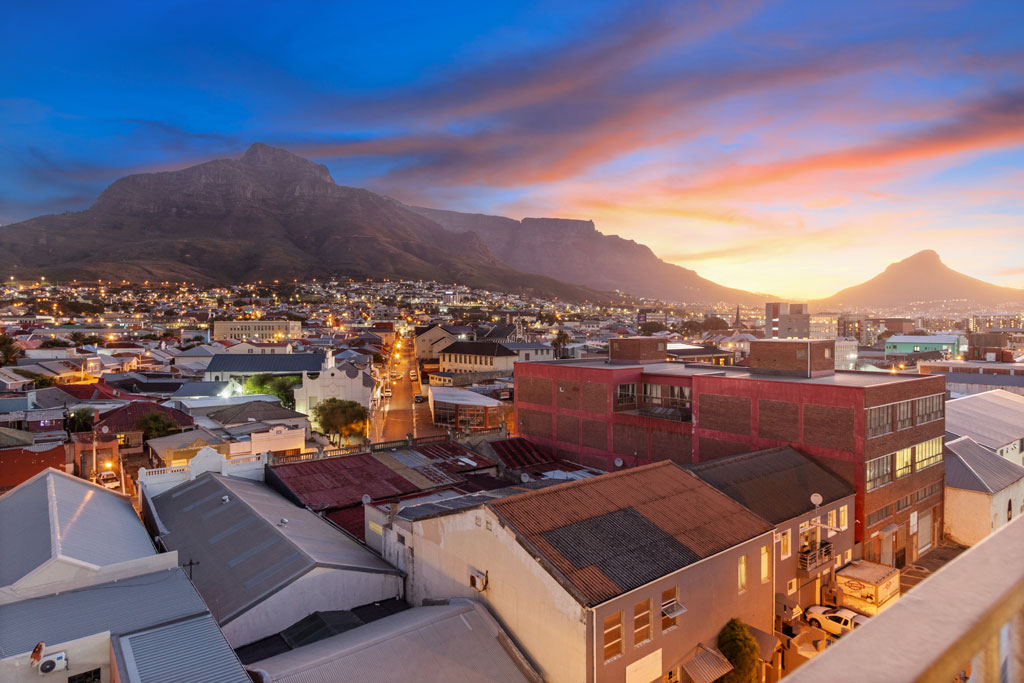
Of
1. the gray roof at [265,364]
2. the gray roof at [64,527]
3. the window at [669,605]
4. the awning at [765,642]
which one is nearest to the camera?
the window at [669,605]

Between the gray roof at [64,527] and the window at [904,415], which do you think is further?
the window at [904,415]

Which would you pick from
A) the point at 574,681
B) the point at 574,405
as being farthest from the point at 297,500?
the point at 574,405

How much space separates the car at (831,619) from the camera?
65.2 ft

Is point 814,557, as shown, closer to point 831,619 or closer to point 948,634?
point 831,619

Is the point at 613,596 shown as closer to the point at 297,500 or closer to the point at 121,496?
the point at 297,500

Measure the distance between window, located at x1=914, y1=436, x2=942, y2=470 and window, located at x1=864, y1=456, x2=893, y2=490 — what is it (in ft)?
9.66

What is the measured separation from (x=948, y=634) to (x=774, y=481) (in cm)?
2284

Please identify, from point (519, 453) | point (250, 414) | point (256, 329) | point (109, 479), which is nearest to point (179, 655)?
point (519, 453)

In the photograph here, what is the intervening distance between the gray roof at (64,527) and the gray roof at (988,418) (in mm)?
40620

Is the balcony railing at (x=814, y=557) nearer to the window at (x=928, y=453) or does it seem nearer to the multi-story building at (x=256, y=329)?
the window at (x=928, y=453)

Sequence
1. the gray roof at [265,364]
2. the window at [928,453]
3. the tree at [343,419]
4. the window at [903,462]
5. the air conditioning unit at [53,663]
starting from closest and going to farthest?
the air conditioning unit at [53,663], the window at [903,462], the window at [928,453], the tree at [343,419], the gray roof at [265,364]

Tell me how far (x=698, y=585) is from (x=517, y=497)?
5055mm

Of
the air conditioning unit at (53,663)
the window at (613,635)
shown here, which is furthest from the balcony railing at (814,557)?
→ the air conditioning unit at (53,663)

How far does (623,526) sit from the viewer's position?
52.5ft
